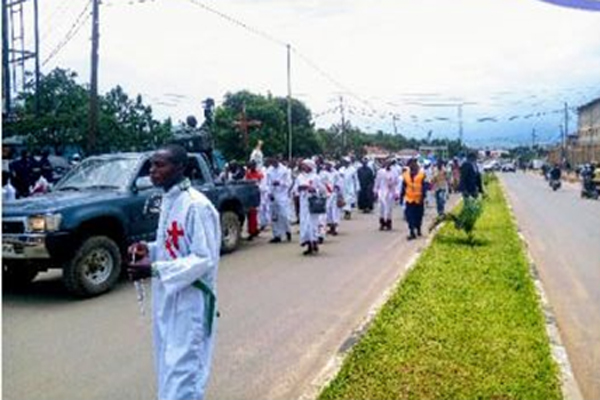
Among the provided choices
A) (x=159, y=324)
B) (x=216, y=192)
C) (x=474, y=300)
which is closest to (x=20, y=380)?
(x=159, y=324)

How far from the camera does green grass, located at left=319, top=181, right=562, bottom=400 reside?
5.87 metres

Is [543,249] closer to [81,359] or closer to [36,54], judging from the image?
[81,359]

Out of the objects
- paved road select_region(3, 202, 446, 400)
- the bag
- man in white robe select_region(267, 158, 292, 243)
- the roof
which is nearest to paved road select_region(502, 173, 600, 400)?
paved road select_region(3, 202, 446, 400)

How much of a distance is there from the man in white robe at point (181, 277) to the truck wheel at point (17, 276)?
6576 millimetres

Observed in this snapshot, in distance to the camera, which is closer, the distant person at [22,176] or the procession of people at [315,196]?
the procession of people at [315,196]

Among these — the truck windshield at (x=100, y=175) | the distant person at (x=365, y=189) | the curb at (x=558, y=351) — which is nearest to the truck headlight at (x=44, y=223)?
the truck windshield at (x=100, y=175)

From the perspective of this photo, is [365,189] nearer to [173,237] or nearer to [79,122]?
[79,122]

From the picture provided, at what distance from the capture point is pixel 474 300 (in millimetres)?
9195

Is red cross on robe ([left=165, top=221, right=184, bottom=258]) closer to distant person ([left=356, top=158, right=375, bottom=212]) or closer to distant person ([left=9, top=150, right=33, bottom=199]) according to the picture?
distant person ([left=9, top=150, right=33, bottom=199])

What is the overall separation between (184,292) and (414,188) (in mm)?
12510

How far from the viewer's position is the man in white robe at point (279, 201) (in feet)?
53.1

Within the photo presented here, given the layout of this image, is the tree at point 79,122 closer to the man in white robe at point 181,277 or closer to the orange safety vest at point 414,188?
the orange safety vest at point 414,188

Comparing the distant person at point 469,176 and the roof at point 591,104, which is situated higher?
the roof at point 591,104

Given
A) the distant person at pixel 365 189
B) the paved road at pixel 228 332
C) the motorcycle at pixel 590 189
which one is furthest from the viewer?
the motorcycle at pixel 590 189
